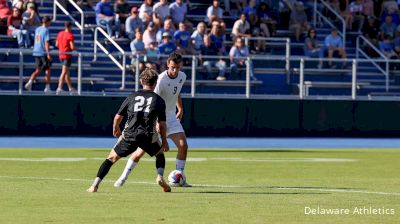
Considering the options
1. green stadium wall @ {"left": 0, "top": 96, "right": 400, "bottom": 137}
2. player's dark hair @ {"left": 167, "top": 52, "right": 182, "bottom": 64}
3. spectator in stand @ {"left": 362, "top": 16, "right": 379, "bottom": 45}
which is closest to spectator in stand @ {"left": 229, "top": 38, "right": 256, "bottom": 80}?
green stadium wall @ {"left": 0, "top": 96, "right": 400, "bottom": 137}

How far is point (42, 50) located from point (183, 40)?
4.04m

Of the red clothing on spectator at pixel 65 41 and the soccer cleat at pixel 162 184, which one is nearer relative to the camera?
the soccer cleat at pixel 162 184

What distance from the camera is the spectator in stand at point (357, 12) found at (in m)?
40.8

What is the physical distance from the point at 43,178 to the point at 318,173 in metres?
5.05

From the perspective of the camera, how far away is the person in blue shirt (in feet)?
108

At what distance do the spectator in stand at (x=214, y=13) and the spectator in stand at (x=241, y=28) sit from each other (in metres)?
0.60

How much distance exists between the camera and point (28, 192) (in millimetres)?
17062

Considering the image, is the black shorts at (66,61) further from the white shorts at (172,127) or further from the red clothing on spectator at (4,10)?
the white shorts at (172,127)

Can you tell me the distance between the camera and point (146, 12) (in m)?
36.1

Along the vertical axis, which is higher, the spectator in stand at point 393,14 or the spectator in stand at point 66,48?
the spectator in stand at point 393,14

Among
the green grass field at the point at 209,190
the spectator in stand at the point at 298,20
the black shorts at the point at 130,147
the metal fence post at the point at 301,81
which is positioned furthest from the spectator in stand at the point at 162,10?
the black shorts at the point at 130,147

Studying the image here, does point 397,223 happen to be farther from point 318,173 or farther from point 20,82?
point 20,82

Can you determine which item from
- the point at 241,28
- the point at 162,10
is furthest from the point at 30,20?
the point at 241,28

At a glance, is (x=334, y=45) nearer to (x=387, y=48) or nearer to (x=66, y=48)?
(x=387, y=48)
